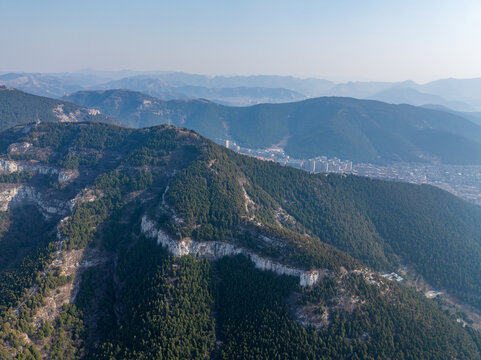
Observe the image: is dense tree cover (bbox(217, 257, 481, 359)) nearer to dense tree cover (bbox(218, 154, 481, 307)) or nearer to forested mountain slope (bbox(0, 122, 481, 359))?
forested mountain slope (bbox(0, 122, 481, 359))

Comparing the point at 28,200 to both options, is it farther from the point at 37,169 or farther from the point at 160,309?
the point at 160,309

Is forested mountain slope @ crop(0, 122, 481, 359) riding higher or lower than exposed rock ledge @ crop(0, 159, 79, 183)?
lower

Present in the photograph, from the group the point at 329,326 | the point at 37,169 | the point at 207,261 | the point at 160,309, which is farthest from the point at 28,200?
the point at 329,326

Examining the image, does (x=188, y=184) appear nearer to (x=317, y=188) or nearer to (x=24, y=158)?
(x=317, y=188)

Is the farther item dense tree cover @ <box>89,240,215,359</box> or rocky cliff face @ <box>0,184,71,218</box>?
rocky cliff face @ <box>0,184,71,218</box>

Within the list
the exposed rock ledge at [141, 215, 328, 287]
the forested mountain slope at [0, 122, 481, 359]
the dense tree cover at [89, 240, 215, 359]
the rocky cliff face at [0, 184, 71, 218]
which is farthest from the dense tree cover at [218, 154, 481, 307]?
the rocky cliff face at [0, 184, 71, 218]

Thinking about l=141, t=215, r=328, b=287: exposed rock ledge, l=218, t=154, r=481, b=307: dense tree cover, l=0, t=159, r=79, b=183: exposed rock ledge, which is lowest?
l=218, t=154, r=481, b=307: dense tree cover

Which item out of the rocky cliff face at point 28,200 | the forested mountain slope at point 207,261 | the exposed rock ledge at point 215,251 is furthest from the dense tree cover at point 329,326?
the rocky cliff face at point 28,200
